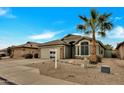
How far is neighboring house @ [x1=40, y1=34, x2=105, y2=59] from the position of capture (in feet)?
65.0

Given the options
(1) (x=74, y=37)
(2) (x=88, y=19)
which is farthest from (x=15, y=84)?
(1) (x=74, y=37)

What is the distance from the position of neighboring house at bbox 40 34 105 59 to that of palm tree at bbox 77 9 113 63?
5.28 m

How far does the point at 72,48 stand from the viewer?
21750 millimetres

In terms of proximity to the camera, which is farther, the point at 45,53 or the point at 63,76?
the point at 45,53

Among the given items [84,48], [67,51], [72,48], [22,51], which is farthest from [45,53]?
[22,51]

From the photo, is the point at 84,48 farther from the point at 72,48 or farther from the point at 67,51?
the point at 67,51

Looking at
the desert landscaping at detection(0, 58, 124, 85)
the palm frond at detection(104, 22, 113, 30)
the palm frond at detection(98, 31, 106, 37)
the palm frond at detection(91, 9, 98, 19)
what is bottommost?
the desert landscaping at detection(0, 58, 124, 85)

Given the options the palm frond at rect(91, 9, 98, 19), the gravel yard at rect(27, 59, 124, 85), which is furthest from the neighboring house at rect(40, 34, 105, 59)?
the gravel yard at rect(27, 59, 124, 85)

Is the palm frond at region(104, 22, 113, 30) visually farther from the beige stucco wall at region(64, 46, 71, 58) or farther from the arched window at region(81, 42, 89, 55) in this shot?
the beige stucco wall at region(64, 46, 71, 58)

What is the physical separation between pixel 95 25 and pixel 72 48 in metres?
8.01

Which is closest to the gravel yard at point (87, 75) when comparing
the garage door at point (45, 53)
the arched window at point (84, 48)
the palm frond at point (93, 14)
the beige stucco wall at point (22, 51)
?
the palm frond at point (93, 14)

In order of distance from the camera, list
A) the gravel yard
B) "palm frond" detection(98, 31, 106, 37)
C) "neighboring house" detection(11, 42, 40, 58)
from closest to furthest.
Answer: the gravel yard, "palm frond" detection(98, 31, 106, 37), "neighboring house" detection(11, 42, 40, 58)

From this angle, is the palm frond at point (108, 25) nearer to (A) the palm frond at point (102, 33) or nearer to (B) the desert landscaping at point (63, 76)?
(A) the palm frond at point (102, 33)
